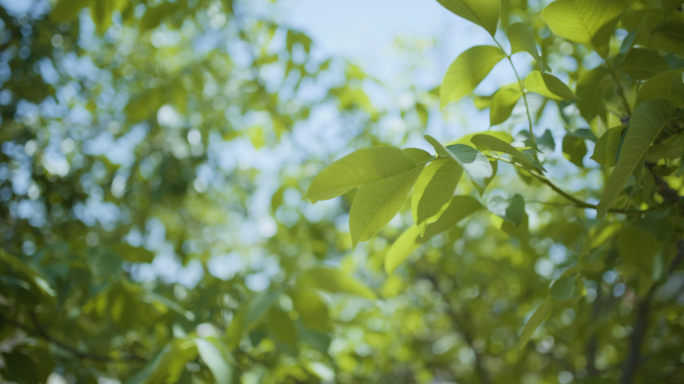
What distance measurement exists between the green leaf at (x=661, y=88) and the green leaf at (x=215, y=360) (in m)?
0.79

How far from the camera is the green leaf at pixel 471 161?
1.29ft

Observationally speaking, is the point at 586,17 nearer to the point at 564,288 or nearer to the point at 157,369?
the point at 564,288

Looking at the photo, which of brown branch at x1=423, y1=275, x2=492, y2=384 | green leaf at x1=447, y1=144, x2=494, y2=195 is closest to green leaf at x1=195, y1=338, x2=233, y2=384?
green leaf at x1=447, y1=144, x2=494, y2=195

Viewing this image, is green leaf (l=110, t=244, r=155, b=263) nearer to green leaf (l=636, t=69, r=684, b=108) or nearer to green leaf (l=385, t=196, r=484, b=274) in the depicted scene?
green leaf (l=385, t=196, r=484, b=274)

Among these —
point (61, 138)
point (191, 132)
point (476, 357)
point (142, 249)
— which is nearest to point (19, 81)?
point (61, 138)

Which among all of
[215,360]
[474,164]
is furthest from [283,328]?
[474,164]

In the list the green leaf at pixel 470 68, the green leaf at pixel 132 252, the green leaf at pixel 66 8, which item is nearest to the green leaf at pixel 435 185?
the green leaf at pixel 470 68

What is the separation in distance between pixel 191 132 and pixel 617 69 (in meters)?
2.24

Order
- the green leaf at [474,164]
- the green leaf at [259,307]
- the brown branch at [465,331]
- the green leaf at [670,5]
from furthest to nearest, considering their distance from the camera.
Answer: the brown branch at [465,331]
the green leaf at [259,307]
the green leaf at [670,5]
the green leaf at [474,164]

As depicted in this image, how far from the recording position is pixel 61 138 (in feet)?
8.68

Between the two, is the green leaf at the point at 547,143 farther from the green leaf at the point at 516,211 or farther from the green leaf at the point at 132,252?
the green leaf at the point at 132,252

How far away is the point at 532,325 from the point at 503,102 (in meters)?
0.37

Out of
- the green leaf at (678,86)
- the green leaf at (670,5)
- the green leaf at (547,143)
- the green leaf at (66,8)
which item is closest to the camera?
the green leaf at (678,86)

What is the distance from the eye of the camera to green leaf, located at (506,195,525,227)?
63 cm
